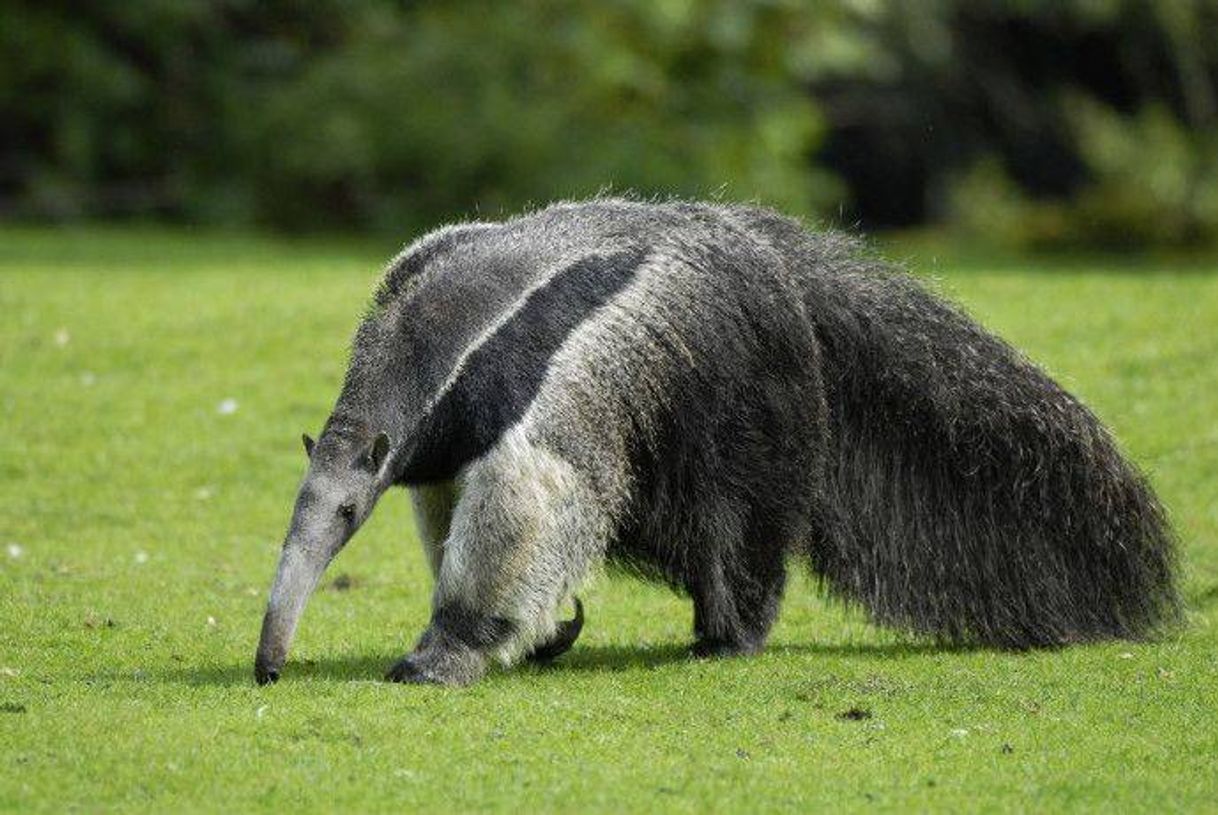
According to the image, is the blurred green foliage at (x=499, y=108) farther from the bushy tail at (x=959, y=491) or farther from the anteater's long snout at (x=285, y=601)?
the anteater's long snout at (x=285, y=601)

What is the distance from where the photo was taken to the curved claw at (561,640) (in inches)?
356

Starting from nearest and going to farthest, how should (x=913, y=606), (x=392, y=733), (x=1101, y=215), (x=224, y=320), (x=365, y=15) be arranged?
1. (x=392, y=733)
2. (x=913, y=606)
3. (x=224, y=320)
4. (x=1101, y=215)
5. (x=365, y=15)

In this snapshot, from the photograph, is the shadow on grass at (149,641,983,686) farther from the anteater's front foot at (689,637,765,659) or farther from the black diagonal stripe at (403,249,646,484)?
the black diagonal stripe at (403,249,646,484)

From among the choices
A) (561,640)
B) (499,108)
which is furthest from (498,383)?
(499,108)

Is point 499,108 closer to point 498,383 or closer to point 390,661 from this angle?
point 390,661

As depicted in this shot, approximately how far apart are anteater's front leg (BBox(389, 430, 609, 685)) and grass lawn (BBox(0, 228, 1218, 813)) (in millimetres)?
197

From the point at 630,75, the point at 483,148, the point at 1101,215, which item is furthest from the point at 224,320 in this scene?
the point at 1101,215

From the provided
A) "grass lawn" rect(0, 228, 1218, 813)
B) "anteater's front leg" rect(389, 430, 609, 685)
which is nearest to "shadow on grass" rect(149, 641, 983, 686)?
"grass lawn" rect(0, 228, 1218, 813)

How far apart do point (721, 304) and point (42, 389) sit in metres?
7.75

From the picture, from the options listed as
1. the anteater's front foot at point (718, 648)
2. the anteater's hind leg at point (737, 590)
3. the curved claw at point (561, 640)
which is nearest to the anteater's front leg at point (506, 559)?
the curved claw at point (561, 640)

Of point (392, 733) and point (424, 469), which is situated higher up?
point (424, 469)

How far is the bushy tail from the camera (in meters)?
9.38

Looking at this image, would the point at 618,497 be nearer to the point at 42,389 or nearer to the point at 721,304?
the point at 721,304

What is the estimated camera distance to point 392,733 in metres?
7.45
